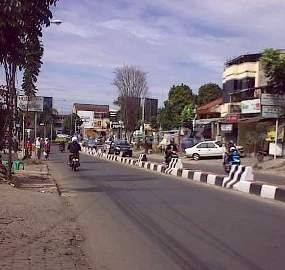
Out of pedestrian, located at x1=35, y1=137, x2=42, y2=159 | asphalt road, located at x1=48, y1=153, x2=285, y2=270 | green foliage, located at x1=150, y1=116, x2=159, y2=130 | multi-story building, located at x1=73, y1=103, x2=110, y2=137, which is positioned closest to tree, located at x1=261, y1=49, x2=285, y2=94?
pedestrian, located at x1=35, y1=137, x2=42, y2=159

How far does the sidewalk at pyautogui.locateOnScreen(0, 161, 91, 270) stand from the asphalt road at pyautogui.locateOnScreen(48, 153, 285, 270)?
0.32 metres

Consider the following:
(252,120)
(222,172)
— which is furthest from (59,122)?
(222,172)

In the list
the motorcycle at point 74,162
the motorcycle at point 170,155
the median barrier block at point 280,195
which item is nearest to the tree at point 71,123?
the motorcycle at point 74,162

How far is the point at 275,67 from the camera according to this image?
37688 mm

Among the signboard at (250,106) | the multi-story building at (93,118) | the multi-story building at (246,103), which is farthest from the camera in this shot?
the multi-story building at (93,118)

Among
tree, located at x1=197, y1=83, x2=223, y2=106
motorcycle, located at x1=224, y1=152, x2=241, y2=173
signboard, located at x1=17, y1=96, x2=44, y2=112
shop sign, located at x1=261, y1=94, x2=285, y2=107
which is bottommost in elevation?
motorcycle, located at x1=224, y1=152, x2=241, y2=173

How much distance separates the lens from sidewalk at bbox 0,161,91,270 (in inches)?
308

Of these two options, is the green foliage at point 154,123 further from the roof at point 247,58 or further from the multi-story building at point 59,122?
the multi-story building at point 59,122

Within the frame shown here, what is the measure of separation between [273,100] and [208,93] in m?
51.8

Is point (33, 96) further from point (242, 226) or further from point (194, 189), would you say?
point (242, 226)

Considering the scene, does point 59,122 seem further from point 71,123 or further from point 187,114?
point 187,114

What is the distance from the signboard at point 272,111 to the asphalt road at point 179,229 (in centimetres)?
2246

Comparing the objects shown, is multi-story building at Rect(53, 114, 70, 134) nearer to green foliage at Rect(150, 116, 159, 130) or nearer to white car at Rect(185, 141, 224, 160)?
green foliage at Rect(150, 116, 159, 130)

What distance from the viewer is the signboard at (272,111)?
4022 centimetres
